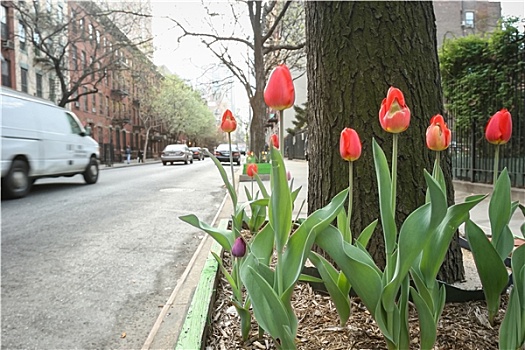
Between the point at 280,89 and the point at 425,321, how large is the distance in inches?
31.1

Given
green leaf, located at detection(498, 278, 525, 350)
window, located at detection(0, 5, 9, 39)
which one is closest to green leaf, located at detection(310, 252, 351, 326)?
green leaf, located at detection(498, 278, 525, 350)

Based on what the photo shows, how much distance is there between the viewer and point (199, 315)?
1461 millimetres

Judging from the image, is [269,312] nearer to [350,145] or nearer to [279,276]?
[279,276]

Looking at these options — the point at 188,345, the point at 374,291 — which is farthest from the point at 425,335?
the point at 188,345

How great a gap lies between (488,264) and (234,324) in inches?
38.3

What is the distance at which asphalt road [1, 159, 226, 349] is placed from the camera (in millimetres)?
2260

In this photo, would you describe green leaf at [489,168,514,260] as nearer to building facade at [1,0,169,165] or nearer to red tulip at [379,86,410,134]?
red tulip at [379,86,410,134]

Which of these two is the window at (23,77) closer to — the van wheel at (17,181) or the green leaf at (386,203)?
the van wheel at (17,181)

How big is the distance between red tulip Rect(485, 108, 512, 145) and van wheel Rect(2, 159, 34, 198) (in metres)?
8.59

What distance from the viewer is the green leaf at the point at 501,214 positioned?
126 centimetres

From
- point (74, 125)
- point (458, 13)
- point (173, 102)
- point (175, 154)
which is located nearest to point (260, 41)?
point (74, 125)

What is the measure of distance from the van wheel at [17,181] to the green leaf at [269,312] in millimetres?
8220

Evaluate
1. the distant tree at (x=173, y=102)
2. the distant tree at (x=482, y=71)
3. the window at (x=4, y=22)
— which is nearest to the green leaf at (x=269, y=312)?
the distant tree at (x=482, y=71)

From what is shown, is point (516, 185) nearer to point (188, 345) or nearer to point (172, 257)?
point (172, 257)
